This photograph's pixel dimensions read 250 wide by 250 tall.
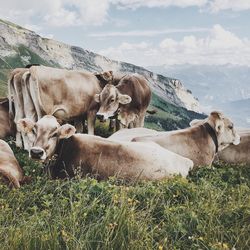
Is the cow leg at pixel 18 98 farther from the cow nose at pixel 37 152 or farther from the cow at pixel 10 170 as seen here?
the cow nose at pixel 37 152

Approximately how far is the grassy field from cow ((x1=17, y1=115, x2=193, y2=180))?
2.65 m

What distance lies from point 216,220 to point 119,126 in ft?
53.5

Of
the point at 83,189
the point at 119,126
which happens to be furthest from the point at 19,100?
the point at 83,189

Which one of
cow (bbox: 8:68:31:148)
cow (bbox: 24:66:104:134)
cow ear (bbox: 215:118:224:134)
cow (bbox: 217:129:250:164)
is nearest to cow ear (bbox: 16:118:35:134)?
cow (bbox: 24:66:104:134)

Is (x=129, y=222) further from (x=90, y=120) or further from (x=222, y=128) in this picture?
(x=90, y=120)

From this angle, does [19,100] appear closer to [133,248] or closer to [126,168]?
[126,168]

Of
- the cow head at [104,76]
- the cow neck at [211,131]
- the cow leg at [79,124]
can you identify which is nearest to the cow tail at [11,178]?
the cow neck at [211,131]

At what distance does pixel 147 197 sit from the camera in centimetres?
850

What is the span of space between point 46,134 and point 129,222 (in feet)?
19.8

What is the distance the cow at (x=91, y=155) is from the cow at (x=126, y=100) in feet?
25.2

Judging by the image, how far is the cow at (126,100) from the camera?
66.0 feet

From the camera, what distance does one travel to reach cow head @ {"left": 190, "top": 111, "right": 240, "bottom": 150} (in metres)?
16.0

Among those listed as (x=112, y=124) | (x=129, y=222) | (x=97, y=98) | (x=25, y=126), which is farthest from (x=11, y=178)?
(x=112, y=124)

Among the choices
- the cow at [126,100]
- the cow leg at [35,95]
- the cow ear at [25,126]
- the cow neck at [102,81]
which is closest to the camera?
the cow ear at [25,126]
